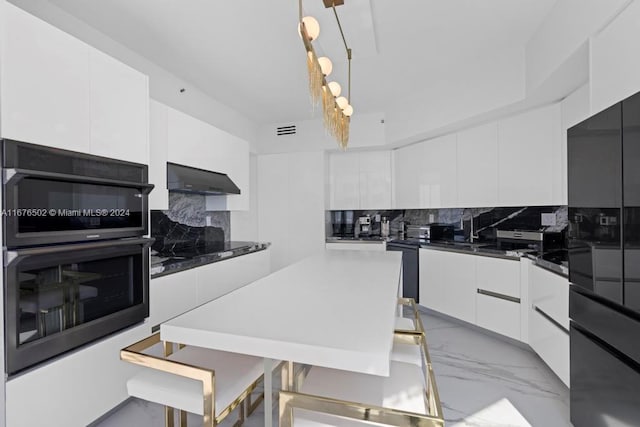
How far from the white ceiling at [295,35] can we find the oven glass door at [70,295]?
5.08ft

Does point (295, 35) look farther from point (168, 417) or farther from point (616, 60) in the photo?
point (168, 417)

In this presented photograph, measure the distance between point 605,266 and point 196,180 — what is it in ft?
8.96

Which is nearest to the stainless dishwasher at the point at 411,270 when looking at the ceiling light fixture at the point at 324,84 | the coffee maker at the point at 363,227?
the coffee maker at the point at 363,227

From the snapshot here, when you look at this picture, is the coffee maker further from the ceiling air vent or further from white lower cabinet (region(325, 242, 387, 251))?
the ceiling air vent

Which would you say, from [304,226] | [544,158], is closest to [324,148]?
[304,226]

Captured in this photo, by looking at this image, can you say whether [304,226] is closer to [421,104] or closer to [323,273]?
[421,104]

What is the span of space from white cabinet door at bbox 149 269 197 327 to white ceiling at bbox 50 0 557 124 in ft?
5.94

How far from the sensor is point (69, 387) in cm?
150

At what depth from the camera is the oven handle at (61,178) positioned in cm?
126

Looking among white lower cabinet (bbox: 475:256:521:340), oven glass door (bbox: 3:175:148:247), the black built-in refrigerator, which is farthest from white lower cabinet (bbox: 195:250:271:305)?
the black built-in refrigerator

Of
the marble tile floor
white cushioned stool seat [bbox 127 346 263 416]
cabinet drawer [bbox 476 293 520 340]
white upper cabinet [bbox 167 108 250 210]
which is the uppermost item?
white upper cabinet [bbox 167 108 250 210]

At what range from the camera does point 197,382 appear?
1.11 meters

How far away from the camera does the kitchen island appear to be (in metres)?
0.86

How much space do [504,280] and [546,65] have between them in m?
1.76
